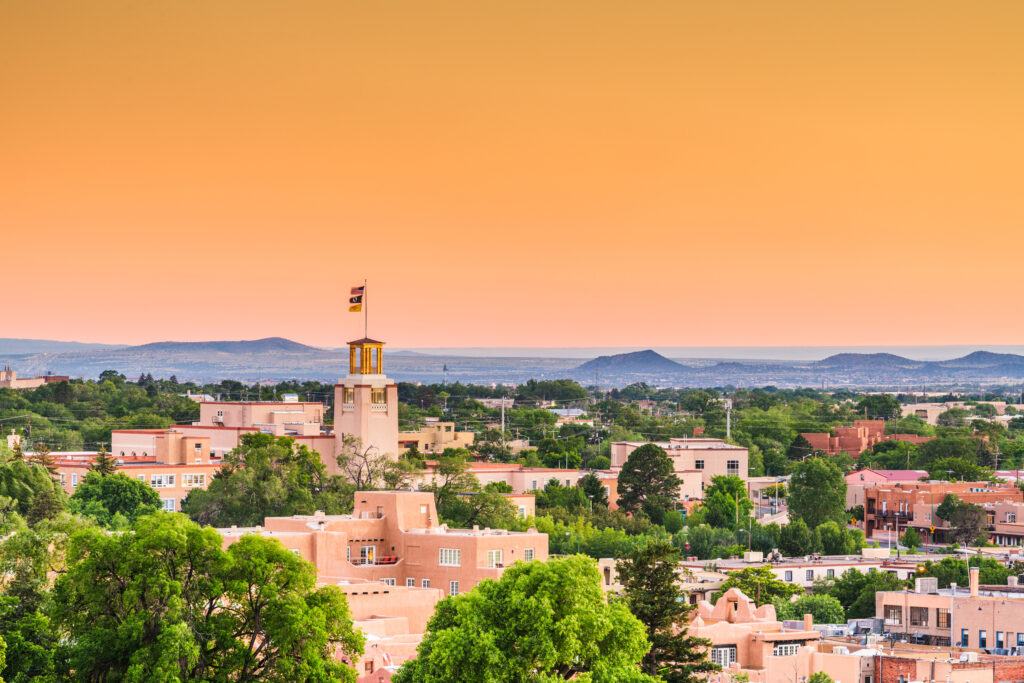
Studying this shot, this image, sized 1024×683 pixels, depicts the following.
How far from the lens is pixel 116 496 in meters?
100

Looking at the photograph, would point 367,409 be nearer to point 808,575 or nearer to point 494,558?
point 808,575

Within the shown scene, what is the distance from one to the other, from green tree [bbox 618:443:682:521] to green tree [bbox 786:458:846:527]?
818 centimetres

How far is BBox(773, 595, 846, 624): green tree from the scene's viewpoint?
84056mm

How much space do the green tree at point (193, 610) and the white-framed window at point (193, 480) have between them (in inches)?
2386

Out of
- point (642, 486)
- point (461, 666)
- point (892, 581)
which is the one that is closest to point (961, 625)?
point (892, 581)

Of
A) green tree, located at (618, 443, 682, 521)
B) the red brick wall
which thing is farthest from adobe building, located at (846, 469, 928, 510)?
the red brick wall

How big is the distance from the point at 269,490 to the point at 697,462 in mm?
58368

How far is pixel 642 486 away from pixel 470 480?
96.3 ft

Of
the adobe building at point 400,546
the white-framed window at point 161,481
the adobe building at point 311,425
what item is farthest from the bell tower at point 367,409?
the adobe building at point 400,546

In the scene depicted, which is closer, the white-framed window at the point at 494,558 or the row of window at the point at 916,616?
the white-framed window at the point at 494,558

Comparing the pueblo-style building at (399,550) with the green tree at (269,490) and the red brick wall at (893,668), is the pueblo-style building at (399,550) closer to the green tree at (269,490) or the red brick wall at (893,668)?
the red brick wall at (893,668)

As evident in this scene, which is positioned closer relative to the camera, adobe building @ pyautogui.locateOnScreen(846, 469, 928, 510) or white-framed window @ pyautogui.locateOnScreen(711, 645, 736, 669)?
white-framed window @ pyautogui.locateOnScreen(711, 645, 736, 669)

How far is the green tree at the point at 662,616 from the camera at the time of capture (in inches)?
2206

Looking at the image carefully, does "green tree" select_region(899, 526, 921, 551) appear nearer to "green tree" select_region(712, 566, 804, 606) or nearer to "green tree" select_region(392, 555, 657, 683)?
"green tree" select_region(712, 566, 804, 606)
